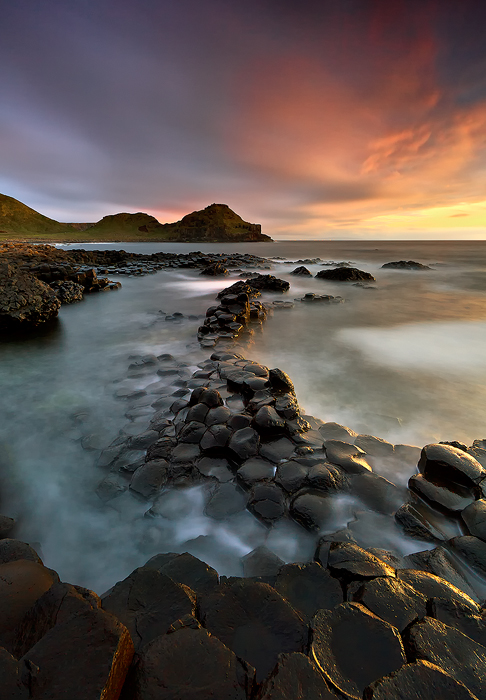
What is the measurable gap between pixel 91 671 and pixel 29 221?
162278mm

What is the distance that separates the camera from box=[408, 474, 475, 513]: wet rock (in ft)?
7.37

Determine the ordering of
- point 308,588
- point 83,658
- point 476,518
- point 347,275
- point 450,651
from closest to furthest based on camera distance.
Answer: point 83,658
point 450,651
point 308,588
point 476,518
point 347,275

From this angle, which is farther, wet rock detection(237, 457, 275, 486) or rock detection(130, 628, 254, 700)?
wet rock detection(237, 457, 275, 486)

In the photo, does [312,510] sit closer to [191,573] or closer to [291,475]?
[291,475]

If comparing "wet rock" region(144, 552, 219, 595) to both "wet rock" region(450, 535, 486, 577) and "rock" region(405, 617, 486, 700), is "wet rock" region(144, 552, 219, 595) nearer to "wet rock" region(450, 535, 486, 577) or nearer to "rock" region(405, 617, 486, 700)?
"rock" region(405, 617, 486, 700)

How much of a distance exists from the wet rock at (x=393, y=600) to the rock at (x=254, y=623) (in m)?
0.38

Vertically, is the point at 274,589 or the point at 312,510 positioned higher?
the point at 274,589

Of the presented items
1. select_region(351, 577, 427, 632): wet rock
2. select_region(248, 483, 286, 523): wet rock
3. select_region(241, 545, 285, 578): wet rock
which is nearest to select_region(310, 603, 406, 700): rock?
select_region(351, 577, 427, 632): wet rock

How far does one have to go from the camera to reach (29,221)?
123 m

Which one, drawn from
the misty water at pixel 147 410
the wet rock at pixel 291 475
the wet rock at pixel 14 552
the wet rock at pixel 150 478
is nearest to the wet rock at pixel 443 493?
the misty water at pixel 147 410

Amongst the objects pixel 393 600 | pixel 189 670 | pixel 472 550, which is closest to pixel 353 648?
pixel 393 600

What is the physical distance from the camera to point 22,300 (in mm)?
6824

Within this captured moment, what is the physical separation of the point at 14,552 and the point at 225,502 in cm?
143

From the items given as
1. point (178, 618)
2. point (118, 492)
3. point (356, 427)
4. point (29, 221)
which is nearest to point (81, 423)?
point (118, 492)
